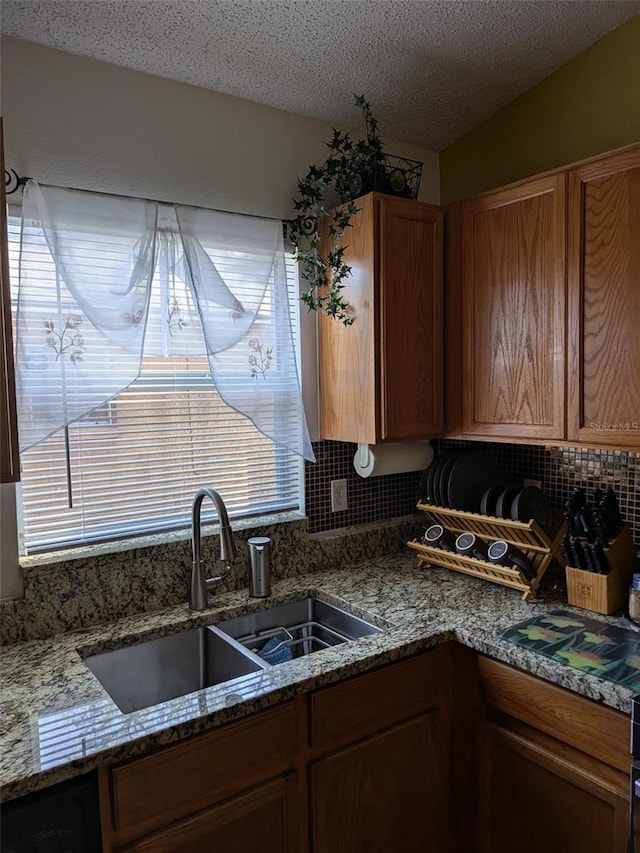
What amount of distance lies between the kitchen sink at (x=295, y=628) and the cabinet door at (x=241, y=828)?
40cm

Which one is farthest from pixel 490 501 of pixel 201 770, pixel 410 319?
pixel 201 770

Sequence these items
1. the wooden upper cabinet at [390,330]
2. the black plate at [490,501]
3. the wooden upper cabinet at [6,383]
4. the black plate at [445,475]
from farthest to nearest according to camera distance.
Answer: the black plate at [445,475] < the black plate at [490,501] < the wooden upper cabinet at [390,330] < the wooden upper cabinet at [6,383]

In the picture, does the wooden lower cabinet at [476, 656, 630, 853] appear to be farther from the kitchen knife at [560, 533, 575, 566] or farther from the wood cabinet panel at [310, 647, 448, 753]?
the kitchen knife at [560, 533, 575, 566]

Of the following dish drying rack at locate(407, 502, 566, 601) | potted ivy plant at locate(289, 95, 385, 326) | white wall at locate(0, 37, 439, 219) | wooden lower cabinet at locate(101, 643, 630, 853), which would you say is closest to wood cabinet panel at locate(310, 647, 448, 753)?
wooden lower cabinet at locate(101, 643, 630, 853)

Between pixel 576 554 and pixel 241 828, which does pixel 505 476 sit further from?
pixel 241 828

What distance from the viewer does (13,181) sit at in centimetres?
155

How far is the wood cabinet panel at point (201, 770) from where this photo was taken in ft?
3.79

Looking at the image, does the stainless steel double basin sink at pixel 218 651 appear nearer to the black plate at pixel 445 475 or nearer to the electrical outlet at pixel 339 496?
the electrical outlet at pixel 339 496

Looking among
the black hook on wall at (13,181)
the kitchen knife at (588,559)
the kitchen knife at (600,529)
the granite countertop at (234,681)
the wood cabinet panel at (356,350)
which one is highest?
the black hook on wall at (13,181)

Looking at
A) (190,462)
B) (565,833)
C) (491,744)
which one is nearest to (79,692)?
(190,462)

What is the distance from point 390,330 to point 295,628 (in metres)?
1.01

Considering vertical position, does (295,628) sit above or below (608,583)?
below

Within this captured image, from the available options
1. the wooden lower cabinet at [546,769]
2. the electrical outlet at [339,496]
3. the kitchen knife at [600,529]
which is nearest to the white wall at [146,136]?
the electrical outlet at [339,496]

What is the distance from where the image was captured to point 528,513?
194 cm
